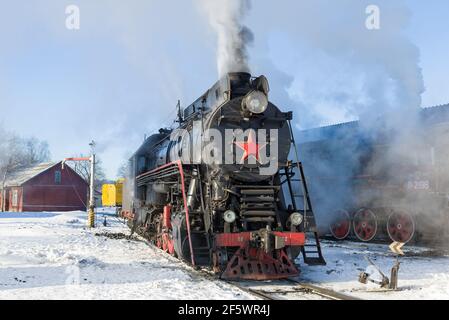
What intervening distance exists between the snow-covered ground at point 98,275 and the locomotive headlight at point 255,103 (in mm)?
2973

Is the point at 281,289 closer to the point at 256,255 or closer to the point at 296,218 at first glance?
the point at 256,255

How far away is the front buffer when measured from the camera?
782cm

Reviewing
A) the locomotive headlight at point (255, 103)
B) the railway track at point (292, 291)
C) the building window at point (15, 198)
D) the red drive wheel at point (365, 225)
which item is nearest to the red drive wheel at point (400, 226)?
the red drive wheel at point (365, 225)

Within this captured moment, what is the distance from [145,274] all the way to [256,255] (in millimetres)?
1998

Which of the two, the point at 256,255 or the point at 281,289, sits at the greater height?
the point at 256,255

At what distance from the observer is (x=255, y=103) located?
8.45m

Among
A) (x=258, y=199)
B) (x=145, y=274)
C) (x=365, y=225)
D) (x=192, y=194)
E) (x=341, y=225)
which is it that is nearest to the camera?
(x=258, y=199)

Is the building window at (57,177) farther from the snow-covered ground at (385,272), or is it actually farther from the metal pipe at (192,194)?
the metal pipe at (192,194)

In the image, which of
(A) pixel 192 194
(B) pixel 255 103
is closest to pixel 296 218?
(A) pixel 192 194

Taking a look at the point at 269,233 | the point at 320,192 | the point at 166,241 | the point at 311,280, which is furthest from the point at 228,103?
the point at 320,192

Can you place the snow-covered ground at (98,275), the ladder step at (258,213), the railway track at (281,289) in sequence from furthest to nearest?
the ladder step at (258,213) < the railway track at (281,289) < the snow-covered ground at (98,275)

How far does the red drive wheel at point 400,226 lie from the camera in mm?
13656

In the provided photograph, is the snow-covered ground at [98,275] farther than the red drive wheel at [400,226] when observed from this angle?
No
